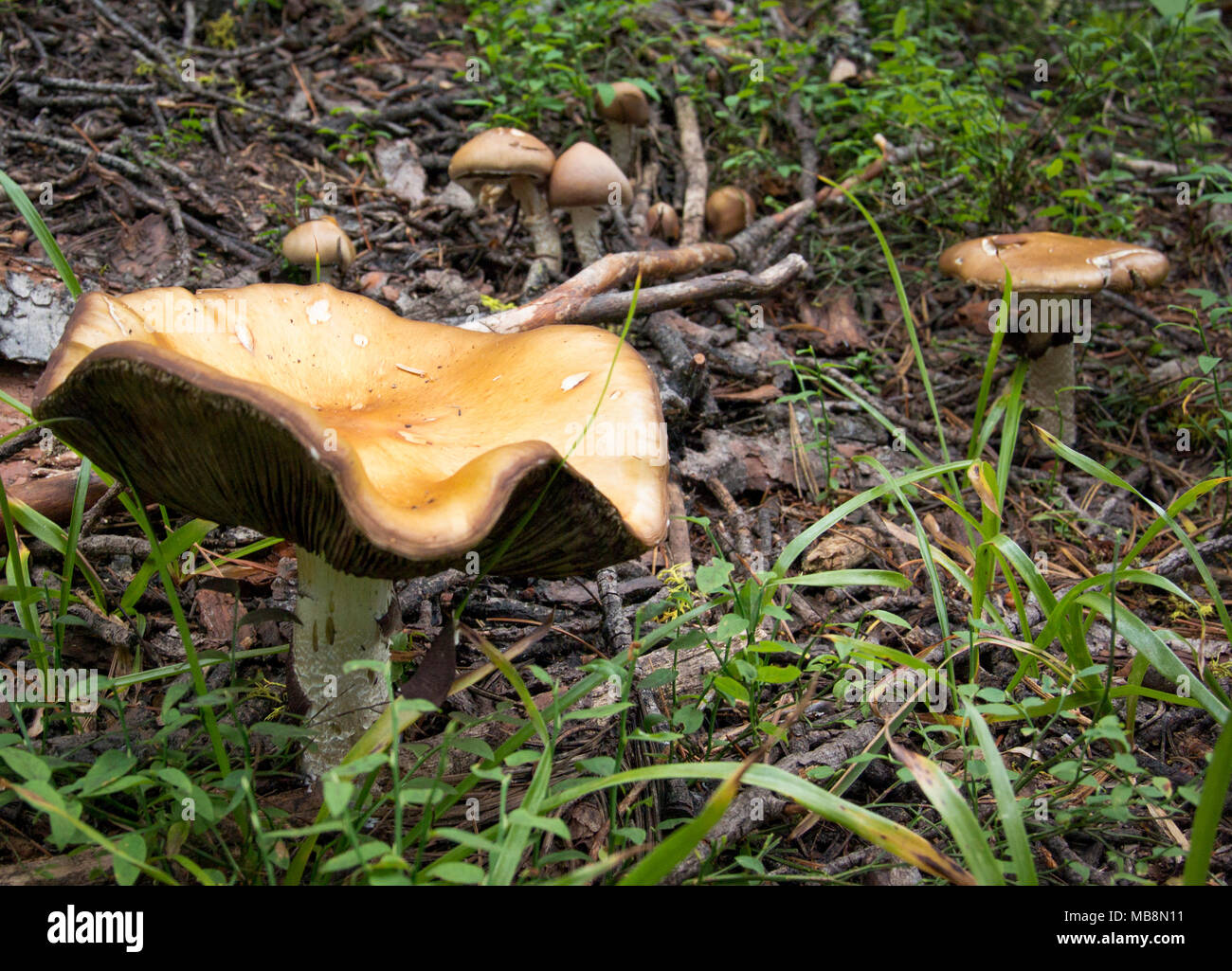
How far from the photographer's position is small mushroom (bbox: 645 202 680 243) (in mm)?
5152

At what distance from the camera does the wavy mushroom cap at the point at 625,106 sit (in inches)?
205

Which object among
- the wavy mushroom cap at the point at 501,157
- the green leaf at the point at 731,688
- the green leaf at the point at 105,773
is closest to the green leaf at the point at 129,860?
the green leaf at the point at 105,773

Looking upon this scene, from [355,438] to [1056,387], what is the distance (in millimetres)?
3884

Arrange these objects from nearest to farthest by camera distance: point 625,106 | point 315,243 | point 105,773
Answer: point 105,773, point 315,243, point 625,106

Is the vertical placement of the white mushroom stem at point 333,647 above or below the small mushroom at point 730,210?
below

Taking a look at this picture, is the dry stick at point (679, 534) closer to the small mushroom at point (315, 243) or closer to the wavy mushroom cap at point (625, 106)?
the small mushroom at point (315, 243)

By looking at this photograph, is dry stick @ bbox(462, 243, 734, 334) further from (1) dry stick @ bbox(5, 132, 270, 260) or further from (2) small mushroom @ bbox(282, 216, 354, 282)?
(1) dry stick @ bbox(5, 132, 270, 260)

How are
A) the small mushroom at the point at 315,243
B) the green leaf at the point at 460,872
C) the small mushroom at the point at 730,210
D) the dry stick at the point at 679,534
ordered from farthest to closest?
the small mushroom at the point at 730,210 < the small mushroom at the point at 315,243 < the dry stick at the point at 679,534 < the green leaf at the point at 460,872

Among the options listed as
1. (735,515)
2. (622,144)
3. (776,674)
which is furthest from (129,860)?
(622,144)

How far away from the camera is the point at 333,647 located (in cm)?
221

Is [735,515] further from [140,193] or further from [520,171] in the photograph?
[140,193]

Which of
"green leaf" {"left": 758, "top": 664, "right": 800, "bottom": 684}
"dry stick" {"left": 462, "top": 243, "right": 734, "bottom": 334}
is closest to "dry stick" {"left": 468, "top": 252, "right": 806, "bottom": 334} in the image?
"dry stick" {"left": 462, "top": 243, "right": 734, "bottom": 334}

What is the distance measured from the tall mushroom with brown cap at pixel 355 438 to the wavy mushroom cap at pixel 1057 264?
8.16 ft
